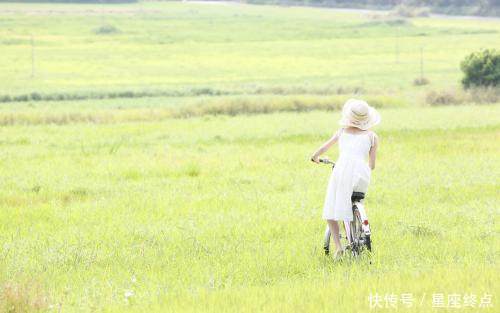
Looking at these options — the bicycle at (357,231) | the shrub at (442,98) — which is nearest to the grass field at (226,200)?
the bicycle at (357,231)

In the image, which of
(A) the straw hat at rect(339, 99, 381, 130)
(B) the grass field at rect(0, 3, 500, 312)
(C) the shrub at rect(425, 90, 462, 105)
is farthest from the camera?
(C) the shrub at rect(425, 90, 462, 105)

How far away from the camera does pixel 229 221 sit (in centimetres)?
1327

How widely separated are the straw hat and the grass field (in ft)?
5.13

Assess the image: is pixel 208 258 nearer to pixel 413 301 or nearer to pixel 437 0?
pixel 413 301

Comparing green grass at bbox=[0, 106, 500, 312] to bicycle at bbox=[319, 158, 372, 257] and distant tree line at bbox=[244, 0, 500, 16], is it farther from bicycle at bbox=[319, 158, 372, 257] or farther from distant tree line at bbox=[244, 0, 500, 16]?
distant tree line at bbox=[244, 0, 500, 16]

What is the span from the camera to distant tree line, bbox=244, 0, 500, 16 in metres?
105

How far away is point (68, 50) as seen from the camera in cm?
6419

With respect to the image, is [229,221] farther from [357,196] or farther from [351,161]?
[351,161]

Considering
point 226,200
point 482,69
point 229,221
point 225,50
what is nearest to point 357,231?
point 229,221

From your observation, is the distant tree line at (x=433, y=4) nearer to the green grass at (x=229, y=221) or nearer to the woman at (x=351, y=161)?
the green grass at (x=229, y=221)

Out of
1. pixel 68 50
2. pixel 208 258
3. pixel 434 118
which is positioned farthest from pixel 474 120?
pixel 68 50

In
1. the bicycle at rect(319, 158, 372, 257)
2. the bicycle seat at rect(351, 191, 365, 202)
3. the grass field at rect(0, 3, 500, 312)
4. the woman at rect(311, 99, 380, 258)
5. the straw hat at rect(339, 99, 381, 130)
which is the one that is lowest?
the grass field at rect(0, 3, 500, 312)

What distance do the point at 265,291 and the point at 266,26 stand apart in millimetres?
83355

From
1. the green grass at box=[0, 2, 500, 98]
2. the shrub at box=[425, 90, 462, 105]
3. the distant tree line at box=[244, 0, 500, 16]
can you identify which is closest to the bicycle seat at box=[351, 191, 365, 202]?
the shrub at box=[425, 90, 462, 105]
